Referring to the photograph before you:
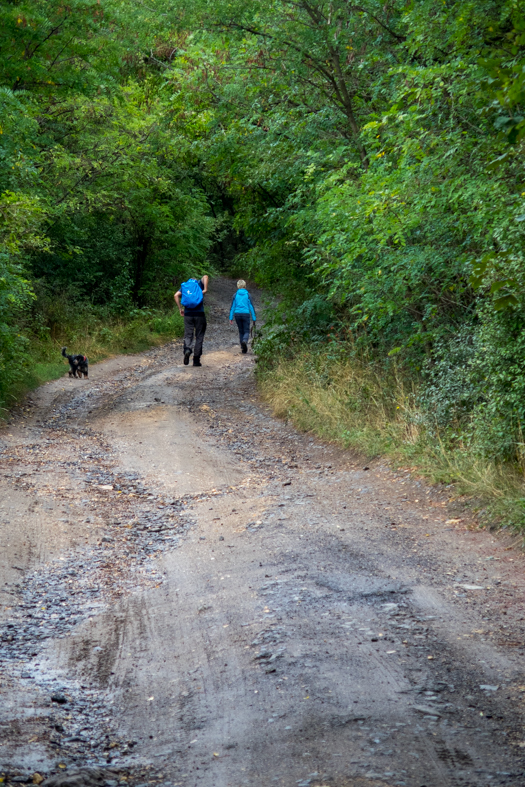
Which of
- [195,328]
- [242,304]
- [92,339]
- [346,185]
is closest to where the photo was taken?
[346,185]

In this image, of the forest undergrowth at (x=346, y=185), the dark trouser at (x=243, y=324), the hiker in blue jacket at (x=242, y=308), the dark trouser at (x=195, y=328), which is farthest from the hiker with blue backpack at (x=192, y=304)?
the dark trouser at (x=243, y=324)

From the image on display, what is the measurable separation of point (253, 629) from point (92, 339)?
18428mm

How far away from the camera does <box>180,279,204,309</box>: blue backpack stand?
644 inches

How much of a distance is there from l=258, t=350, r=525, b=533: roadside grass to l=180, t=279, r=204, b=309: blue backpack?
2.46m

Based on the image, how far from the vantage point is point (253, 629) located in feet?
14.6

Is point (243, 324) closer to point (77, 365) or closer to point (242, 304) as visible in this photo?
point (242, 304)

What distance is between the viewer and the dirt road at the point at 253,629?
10.3 feet

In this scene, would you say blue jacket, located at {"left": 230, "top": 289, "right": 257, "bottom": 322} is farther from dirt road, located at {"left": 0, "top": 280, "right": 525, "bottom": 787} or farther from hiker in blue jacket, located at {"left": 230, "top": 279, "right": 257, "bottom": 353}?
dirt road, located at {"left": 0, "top": 280, "right": 525, "bottom": 787}

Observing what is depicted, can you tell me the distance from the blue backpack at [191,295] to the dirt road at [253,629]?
295 inches

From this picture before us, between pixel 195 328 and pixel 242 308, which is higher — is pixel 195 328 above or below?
below

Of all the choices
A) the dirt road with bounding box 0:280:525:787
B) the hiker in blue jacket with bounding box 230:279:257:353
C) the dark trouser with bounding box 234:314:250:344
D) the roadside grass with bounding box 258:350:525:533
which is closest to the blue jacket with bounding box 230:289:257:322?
the hiker in blue jacket with bounding box 230:279:257:353


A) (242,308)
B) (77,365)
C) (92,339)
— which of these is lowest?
(77,365)

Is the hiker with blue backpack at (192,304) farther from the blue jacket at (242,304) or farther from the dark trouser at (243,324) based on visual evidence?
the dark trouser at (243,324)

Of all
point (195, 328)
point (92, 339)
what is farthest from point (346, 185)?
point (92, 339)
